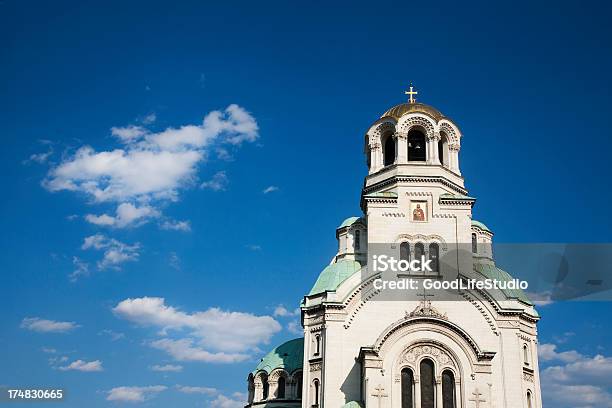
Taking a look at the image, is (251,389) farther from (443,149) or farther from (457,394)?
(443,149)

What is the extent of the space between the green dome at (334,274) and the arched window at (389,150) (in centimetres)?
600

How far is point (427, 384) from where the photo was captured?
97.3 ft

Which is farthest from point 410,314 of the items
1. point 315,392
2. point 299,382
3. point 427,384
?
point 299,382

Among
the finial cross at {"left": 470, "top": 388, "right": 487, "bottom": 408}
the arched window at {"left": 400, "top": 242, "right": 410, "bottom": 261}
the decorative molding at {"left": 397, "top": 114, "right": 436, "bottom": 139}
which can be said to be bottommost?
the finial cross at {"left": 470, "top": 388, "right": 487, "bottom": 408}

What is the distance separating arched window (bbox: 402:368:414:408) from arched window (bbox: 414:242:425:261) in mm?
6015

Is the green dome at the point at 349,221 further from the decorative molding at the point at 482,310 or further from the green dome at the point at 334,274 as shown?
the decorative molding at the point at 482,310

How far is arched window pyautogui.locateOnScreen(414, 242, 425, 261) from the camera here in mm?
33719

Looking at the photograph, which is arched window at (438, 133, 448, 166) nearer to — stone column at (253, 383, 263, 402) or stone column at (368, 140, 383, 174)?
stone column at (368, 140, 383, 174)

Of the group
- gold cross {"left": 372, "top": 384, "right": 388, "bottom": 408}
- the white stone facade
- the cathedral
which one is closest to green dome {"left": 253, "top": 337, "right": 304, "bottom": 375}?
the cathedral

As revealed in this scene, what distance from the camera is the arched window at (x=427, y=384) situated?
2949 centimetres

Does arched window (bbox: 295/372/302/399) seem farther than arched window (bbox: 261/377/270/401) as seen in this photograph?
No

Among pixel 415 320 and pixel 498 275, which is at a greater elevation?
pixel 498 275

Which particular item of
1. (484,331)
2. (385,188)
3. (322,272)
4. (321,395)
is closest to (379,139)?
(385,188)

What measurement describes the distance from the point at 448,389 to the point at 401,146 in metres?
12.6
